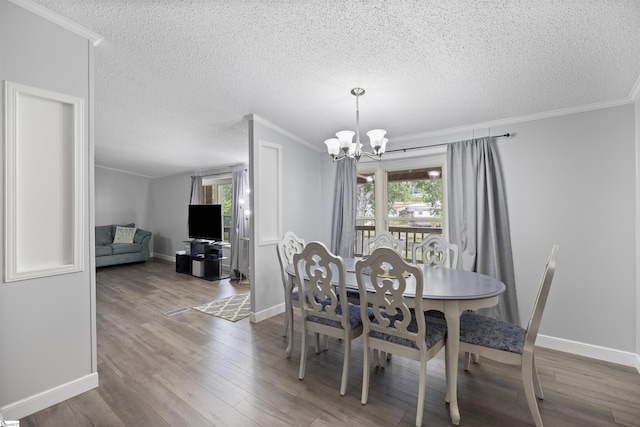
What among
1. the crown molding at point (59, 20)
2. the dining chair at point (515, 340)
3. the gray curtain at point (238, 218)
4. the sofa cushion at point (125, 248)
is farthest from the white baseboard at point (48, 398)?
the sofa cushion at point (125, 248)

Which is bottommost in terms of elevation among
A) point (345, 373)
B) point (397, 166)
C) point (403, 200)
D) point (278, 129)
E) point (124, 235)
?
point (345, 373)

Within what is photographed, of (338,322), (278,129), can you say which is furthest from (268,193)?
(338,322)

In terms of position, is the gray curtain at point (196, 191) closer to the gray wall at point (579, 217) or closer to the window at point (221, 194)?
the window at point (221, 194)

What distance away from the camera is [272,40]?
2184mm

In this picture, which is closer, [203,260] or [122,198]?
[203,260]


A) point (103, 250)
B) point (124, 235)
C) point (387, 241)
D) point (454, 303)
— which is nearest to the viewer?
point (454, 303)

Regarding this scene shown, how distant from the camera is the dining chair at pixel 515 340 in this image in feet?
5.88

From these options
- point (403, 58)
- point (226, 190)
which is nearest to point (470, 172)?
point (403, 58)

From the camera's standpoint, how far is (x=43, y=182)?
203 centimetres

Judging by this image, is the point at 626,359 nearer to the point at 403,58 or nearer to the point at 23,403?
the point at 403,58

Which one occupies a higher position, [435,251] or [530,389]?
[435,251]

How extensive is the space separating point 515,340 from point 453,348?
40cm

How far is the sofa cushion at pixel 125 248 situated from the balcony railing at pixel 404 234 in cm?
563

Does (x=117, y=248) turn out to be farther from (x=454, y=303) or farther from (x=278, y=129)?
(x=454, y=303)
